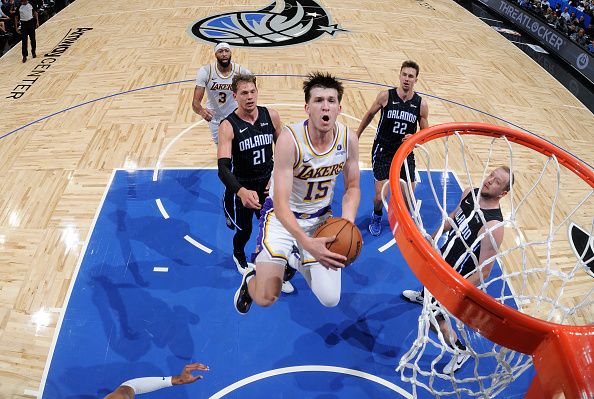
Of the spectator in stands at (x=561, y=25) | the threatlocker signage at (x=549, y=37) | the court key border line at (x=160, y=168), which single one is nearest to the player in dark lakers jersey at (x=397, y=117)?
the court key border line at (x=160, y=168)

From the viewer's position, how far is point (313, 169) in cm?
346

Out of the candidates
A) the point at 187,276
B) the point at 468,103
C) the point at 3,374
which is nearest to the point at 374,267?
the point at 187,276

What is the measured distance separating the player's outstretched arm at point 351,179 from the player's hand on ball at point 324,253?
512mm

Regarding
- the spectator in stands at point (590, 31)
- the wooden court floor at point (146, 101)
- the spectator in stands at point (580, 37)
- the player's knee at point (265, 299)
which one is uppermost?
the spectator in stands at point (590, 31)

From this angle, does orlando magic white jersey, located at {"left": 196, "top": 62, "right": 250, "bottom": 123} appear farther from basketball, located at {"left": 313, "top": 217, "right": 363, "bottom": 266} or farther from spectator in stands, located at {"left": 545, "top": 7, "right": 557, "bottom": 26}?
spectator in stands, located at {"left": 545, "top": 7, "right": 557, "bottom": 26}

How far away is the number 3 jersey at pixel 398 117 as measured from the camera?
17.1 feet

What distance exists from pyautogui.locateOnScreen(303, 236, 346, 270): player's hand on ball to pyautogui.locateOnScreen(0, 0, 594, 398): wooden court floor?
2747 millimetres

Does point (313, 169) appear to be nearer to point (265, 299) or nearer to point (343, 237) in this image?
point (343, 237)

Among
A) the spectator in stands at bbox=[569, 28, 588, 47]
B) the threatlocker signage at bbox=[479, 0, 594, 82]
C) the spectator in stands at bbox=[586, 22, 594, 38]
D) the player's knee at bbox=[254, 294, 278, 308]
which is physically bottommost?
the player's knee at bbox=[254, 294, 278, 308]

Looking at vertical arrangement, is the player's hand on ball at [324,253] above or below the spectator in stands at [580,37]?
above

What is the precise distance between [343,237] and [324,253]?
23cm

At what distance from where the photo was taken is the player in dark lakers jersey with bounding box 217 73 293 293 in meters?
4.03

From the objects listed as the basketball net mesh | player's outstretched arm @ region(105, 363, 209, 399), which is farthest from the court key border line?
player's outstretched arm @ region(105, 363, 209, 399)

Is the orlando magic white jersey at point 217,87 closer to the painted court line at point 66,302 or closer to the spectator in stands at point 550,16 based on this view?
the painted court line at point 66,302
